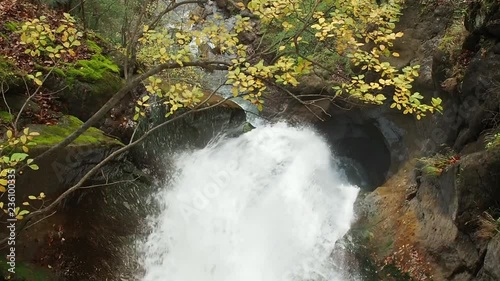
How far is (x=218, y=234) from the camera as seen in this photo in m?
9.29

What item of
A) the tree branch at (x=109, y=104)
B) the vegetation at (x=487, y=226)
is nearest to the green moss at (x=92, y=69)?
the tree branch at (x=109, y=104)

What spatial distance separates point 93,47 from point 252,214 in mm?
5941

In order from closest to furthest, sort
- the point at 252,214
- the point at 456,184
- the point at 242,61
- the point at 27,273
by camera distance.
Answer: the point at 242,61 → the point at 27,273 → the point at 456,184 → the point at 252,214

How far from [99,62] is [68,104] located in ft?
5.79

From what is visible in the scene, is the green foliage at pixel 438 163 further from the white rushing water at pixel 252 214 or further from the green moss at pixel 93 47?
the green moss at pixel 93 47

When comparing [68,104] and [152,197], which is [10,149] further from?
[152,197]

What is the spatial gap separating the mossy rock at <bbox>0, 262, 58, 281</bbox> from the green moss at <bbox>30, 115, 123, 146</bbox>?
1.86 m

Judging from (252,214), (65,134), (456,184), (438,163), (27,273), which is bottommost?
(252,214)

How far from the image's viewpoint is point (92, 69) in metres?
8.84

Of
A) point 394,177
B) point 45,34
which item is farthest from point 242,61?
point 394,177

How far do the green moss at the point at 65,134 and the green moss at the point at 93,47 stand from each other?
2.74m

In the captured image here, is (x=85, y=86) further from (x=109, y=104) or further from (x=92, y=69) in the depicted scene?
(x=109, y=104)

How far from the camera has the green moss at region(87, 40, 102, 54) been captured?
9.73 metres

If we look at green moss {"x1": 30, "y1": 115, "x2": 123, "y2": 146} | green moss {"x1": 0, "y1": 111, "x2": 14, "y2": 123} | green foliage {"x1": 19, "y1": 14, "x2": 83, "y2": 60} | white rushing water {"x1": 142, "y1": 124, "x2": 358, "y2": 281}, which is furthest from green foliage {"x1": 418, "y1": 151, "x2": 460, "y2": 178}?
green moss {"x1": 0, "y1": 111, "x2": 14, "y2": 123}
